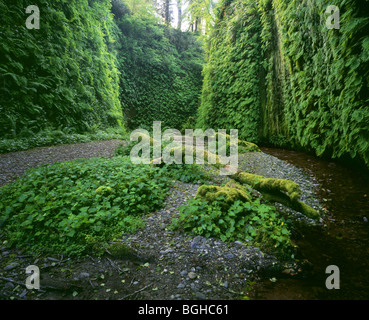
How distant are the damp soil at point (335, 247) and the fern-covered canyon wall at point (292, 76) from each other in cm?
71

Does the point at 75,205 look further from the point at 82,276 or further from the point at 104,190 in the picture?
the point at 82,276

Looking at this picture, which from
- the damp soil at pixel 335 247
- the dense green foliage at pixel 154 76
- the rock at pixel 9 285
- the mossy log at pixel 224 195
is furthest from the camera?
the dense green foliage at pixel 154 76

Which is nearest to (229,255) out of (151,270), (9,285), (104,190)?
(151,270)

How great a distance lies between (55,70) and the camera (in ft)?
25.3

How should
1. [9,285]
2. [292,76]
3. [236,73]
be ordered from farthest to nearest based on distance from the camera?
[236,73] < [292,76] < [9,285]

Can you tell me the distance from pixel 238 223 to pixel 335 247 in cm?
131

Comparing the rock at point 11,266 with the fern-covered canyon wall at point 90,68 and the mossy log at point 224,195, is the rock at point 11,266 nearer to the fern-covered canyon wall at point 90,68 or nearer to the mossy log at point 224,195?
the mossy log at point 224,195

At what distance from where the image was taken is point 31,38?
23.3 ft

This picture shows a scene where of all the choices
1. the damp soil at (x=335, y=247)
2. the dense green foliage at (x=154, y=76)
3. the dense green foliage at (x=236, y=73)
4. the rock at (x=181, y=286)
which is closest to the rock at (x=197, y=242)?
the rock at (x=181, y=286)

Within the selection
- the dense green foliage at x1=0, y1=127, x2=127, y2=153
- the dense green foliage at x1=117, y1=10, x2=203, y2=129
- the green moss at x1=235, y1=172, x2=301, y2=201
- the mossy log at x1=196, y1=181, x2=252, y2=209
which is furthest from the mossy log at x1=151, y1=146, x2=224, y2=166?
the dense green foliage at x1=117, y1=10, x2=203, y2=129

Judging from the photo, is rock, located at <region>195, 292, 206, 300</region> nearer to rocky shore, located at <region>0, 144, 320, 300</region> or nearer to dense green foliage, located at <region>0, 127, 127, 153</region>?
rocky shore, located at <region>0, 144, 320, 300</region>

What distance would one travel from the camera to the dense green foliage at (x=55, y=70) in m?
6.36

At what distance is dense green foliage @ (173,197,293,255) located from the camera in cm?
274
